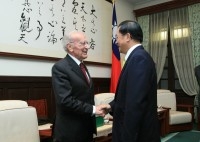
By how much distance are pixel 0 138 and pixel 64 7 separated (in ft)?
8.84

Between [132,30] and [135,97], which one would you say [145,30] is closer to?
[132,30]

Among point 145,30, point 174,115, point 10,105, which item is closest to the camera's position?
point 10,105

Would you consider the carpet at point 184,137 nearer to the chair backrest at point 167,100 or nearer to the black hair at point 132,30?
the chair backrest at point 167,100

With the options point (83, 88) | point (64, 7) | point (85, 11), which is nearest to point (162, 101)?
point (85, 11)

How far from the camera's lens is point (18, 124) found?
1.92 meters

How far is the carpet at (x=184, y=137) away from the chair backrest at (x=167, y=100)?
2.08 ft

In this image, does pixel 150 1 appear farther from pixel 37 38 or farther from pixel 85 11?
pixel 37 38

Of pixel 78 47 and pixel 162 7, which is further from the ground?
pixel 162 7

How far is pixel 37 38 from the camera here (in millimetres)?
3480

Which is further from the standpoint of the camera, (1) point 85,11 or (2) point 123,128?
(1) point 85,11

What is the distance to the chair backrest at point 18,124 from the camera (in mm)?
1830

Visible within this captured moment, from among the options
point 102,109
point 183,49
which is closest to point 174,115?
point 183,49

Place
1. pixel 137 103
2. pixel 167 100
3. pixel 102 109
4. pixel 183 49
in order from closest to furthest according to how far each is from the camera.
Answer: pixel 137 103 → pixel 102 109 → pixel 167 100 → pixel 183 49

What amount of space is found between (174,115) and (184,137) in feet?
1.40
